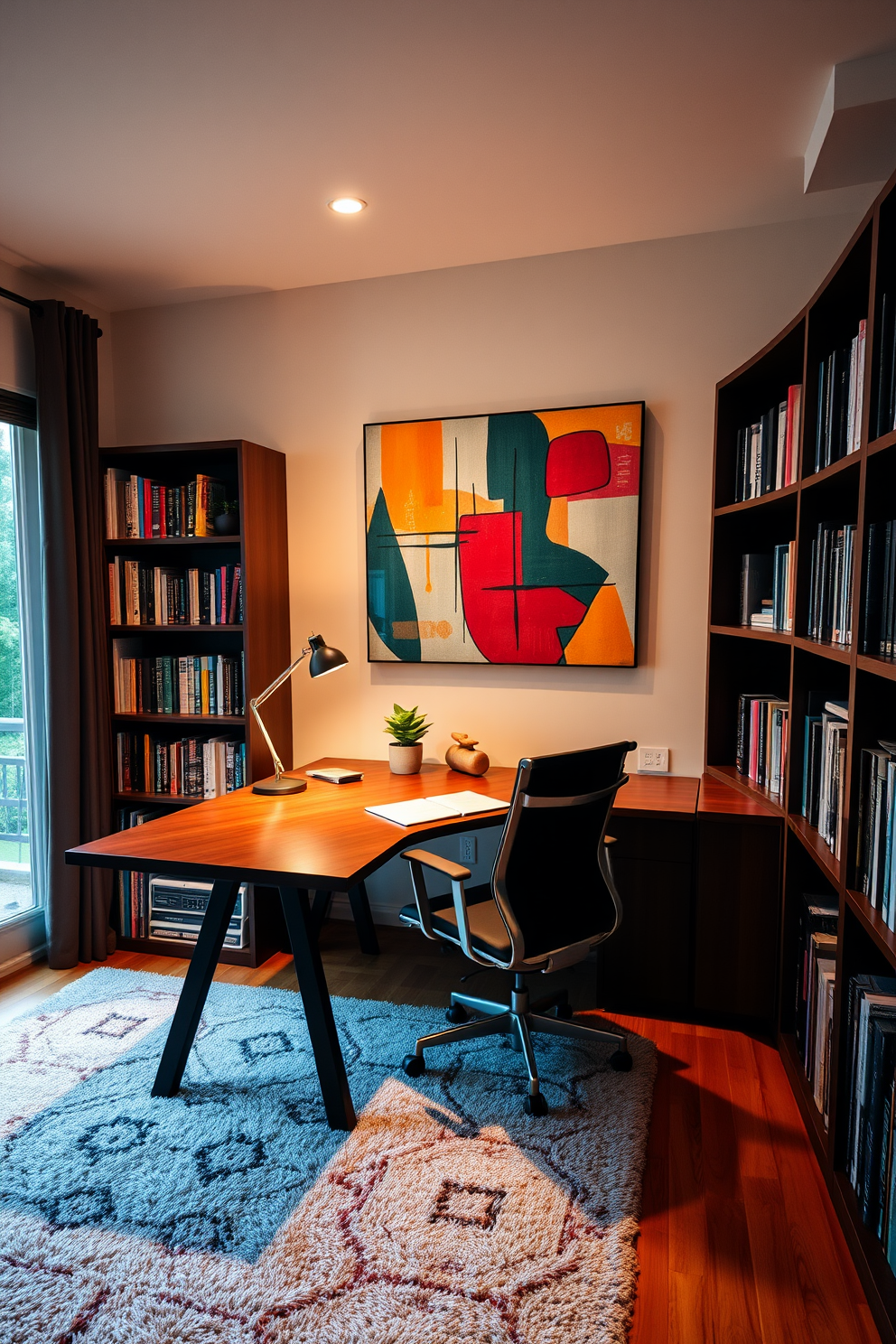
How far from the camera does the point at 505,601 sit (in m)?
3.23

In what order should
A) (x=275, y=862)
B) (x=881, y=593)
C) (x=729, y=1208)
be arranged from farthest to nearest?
(x=275, y=862), (x=729, y=1208), (x=881, y=593)

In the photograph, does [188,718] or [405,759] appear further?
[188,718]

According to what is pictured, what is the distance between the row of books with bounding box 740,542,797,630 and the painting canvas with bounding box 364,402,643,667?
1.28ft

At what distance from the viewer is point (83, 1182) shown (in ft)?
6.33

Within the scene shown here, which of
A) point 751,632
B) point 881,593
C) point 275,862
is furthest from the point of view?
point 751,632

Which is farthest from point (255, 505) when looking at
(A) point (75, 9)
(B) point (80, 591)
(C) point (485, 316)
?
(A) point (75, 9)

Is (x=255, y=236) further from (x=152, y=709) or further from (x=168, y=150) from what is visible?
(x=152, y=709)

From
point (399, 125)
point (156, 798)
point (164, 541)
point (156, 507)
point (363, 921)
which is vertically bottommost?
point (363, 921)

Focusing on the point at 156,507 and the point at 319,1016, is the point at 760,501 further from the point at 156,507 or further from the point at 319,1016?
the point at 156,507

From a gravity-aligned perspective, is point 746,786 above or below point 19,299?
below

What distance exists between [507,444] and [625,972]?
1.94 meters

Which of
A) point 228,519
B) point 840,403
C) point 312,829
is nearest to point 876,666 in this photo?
point 840,403

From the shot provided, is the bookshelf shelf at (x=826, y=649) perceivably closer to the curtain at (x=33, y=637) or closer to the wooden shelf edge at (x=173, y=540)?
the wooden shelf edge at (x=173, y=540)

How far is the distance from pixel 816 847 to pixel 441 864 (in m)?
0.96
